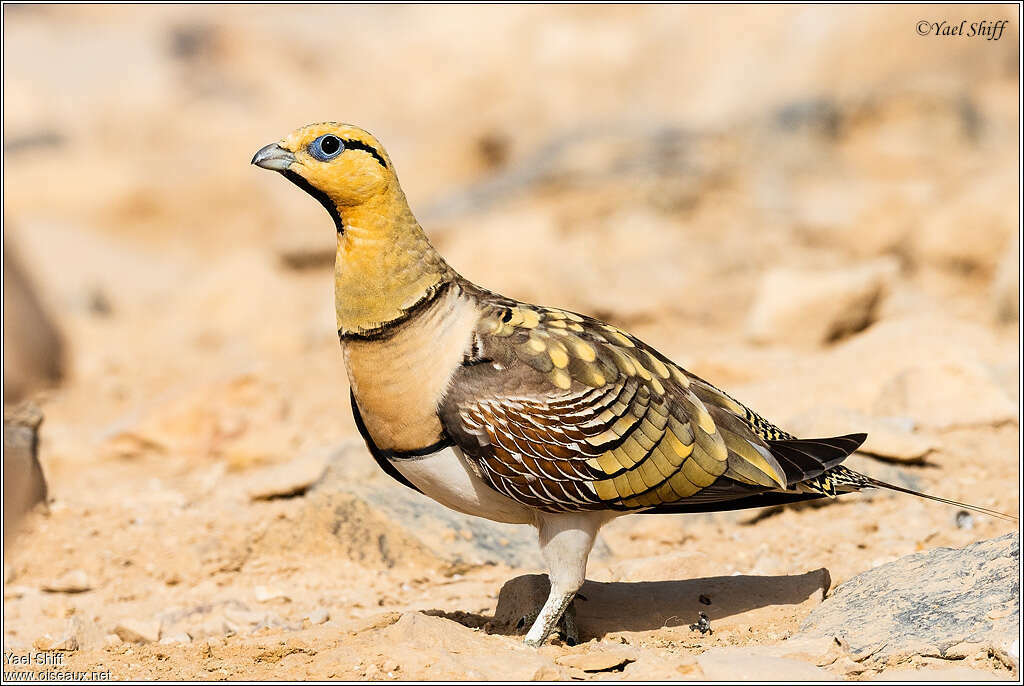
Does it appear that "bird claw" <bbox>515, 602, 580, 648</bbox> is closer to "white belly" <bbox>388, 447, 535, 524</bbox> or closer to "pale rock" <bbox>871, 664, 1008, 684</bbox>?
"white belly" <bbox>388, 447, 535, 524</bbox>

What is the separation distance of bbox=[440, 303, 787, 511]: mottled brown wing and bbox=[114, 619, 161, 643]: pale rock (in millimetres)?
2163

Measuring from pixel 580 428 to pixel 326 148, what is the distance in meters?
1.63

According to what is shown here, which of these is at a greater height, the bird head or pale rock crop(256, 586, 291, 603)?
the bird head

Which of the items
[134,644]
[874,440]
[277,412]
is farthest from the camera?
[277,412]

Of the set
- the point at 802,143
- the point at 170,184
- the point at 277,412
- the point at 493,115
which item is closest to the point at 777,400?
the point at 277,412

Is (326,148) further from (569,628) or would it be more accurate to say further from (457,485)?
(569,628)

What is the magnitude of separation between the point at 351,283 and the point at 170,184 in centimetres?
1941

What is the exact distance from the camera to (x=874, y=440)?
7.32m

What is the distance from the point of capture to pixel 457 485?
16.4 feet

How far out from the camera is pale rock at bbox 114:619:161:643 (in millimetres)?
5773

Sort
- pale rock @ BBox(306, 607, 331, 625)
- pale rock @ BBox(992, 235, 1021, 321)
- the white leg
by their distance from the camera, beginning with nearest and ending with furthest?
the white leg < pale rock @ BBox(306, 607, 331, 625) < pale rock @ BBox(992, 235, 1021, 321)

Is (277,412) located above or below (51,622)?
A: above

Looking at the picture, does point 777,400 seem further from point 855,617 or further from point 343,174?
point 343,174

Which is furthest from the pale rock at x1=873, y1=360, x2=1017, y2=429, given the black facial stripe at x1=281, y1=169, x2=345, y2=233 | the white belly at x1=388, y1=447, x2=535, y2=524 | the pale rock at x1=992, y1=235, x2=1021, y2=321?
the black facial stripe at x1=281, y1=169, x2=345, y2=233
